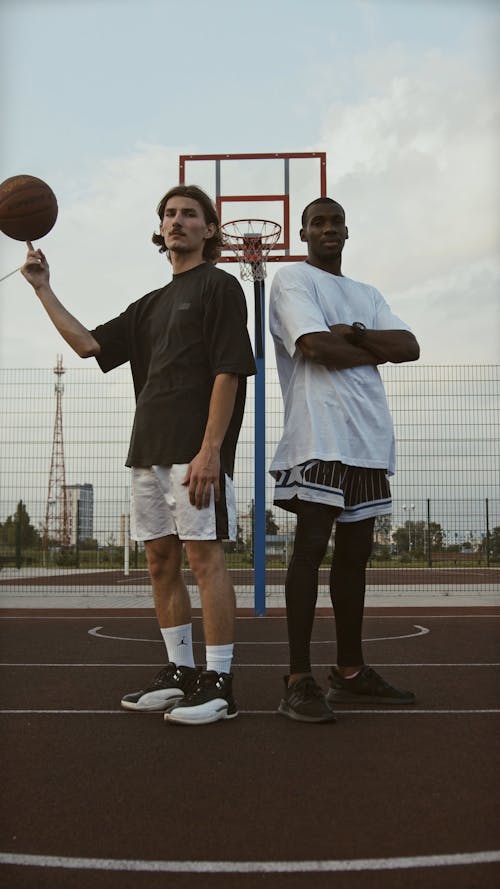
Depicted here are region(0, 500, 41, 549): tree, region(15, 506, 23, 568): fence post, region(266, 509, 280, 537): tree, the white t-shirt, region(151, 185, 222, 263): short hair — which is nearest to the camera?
the white t-shirt

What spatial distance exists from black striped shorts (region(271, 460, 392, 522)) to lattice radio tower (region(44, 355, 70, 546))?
7.78 m

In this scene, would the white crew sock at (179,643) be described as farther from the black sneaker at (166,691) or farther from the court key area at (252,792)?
the court key area at (252,792)

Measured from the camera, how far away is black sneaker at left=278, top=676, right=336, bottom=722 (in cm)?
277

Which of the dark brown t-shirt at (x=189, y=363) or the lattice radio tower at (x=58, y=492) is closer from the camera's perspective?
the dark brown t-shirt at (x=189, y=363)

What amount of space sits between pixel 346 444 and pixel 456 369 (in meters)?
7.76

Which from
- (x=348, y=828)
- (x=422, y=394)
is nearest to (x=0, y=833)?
(x=348, y=828)

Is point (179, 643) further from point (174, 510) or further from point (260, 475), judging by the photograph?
point (260, 475)

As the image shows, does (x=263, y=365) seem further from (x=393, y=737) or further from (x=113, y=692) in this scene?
(x=393, y=737)

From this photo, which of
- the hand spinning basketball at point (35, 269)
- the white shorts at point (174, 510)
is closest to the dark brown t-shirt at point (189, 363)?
the white shorts at point (174, 510)

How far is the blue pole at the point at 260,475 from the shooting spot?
8727 millimetres

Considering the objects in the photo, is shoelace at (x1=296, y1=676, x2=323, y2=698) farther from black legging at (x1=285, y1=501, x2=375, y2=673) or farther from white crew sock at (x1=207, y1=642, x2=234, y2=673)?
white crew sock at (x1=207, y1=642, x2=234, y2=673)

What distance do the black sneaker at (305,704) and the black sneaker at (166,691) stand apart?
1.28 feet

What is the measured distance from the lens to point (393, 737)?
2.55m

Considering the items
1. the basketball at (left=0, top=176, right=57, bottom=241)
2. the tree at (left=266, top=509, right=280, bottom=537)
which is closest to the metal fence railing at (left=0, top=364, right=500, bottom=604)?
the tree at (left=266, top=509, right=280, bottom=537)
